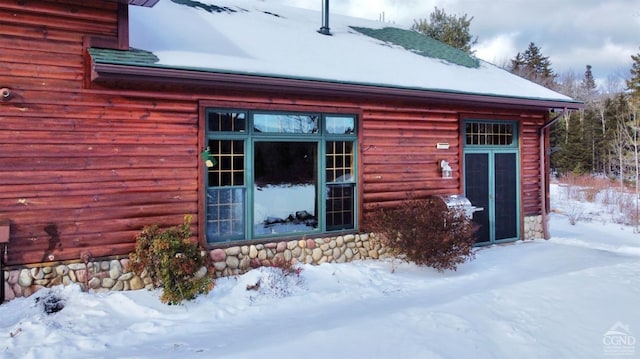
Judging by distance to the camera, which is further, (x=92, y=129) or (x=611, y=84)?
(x=611, y=84)

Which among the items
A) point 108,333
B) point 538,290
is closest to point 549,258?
point 538,290

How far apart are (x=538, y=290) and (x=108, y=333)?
17.0 feet

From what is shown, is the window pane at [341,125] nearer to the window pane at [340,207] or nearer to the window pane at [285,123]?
the window pane at [285,123]

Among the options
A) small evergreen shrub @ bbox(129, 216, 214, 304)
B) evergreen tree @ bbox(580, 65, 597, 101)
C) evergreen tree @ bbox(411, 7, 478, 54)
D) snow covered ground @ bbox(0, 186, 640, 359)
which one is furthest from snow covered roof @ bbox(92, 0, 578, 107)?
evergreen tree @ bbox(580, 65, 597, 101)

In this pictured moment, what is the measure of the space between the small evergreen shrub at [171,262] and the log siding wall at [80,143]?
33cm

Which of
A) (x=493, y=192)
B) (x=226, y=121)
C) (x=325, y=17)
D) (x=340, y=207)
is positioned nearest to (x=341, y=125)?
(x=340, y=207)

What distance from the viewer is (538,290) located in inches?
231

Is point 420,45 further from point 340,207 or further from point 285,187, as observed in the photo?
point 285,187

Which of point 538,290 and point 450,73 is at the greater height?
point 450,73

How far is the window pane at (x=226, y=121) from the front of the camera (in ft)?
20.1

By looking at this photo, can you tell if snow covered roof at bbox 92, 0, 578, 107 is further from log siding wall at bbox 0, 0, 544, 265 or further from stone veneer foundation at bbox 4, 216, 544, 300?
stone veneer foundation at bbox 4, 216, 544, 300

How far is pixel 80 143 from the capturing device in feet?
17.5

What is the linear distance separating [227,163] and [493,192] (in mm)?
5460

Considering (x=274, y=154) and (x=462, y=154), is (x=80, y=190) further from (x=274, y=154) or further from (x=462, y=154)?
(x=462, y=154)
